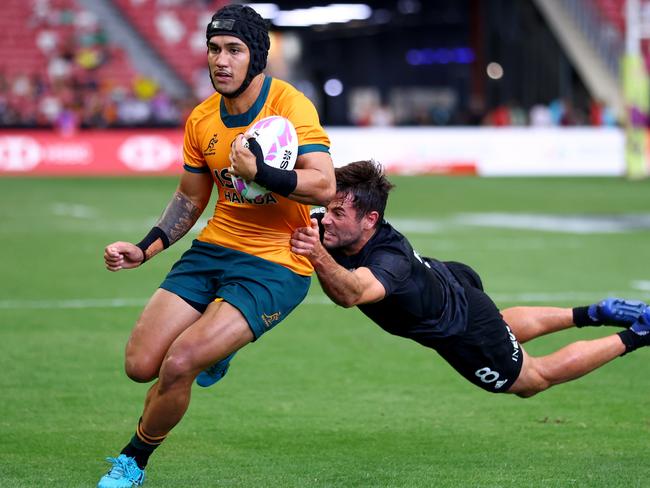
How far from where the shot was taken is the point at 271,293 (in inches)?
229

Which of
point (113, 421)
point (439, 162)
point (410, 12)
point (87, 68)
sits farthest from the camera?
point (410, 12)

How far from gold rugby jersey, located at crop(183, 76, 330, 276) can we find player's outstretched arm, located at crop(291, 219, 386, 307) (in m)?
0.27

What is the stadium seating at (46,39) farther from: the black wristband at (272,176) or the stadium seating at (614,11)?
the black wristband at (272,176)

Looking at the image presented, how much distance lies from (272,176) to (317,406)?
112 inches

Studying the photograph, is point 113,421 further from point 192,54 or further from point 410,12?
point 410,12

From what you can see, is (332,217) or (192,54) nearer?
(332,217)

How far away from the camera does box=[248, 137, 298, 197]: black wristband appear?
539 cm

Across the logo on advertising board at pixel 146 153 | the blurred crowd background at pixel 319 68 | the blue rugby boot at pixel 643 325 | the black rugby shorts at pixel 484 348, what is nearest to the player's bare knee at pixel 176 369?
the black rugby shorts at pixel 484 348

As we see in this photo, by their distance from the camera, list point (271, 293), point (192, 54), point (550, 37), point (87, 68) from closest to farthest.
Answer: point (271, 293), point (87, 68), point (192, 54), point (550, 37)

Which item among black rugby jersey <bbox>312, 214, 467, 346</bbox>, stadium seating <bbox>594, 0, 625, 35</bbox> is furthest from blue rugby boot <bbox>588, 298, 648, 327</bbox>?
stadium seating <bbox>594, 0, 625, 35</bbox>

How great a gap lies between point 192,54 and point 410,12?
66.8ft

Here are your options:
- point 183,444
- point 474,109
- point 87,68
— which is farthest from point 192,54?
point 183,444

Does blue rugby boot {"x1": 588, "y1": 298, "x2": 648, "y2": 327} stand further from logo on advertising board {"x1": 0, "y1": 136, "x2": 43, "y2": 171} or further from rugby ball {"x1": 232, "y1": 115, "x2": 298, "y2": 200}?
logo on advertising board {"x1": 0, "y1": 136, "x2": 43, "y2": 171}

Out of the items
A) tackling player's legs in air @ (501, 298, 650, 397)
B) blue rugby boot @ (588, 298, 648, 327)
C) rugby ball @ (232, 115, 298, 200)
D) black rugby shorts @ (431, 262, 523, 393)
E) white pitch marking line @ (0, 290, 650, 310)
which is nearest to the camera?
rugby ball @ (232, 115, 298, 200)
